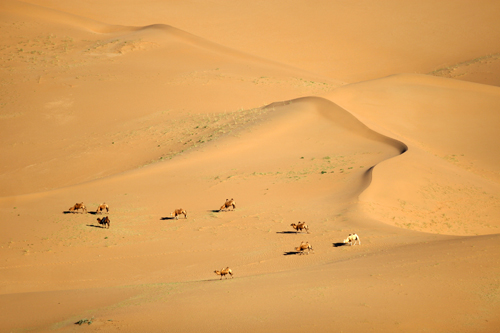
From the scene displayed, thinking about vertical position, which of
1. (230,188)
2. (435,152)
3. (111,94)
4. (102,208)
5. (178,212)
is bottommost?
(435,152)

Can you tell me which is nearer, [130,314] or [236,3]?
[130,314]

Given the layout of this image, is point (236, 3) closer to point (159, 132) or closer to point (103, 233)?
point (159, 132)

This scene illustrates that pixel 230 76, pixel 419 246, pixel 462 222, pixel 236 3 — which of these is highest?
pixel 236 3

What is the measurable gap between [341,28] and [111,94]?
113 feet

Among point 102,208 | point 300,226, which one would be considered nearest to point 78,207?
point 102,208

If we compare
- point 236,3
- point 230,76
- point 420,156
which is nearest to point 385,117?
point 420,156

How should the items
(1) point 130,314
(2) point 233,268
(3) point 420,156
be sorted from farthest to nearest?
1. (3) point 420,156
2. (2) point 233,268
3. (1) point 130,314

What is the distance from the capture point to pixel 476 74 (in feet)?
134

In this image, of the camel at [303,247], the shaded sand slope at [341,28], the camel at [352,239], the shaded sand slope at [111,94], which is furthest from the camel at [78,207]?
the shaded sand slope at [341,28]

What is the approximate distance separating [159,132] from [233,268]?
56.2 ft

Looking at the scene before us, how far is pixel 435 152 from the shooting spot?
24016 mm

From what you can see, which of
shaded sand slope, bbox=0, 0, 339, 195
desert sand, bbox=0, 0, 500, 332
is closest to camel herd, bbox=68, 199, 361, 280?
desert sand, bbox=0, 0, 500, 332

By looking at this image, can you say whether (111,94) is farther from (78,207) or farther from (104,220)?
(104,220)

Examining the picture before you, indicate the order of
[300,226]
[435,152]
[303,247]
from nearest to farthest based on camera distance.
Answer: [303,247]
[300,226]
[435,152]
